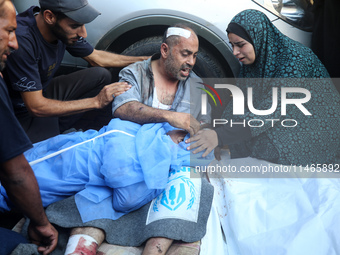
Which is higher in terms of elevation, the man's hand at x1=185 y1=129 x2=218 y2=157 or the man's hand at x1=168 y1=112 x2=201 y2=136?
the man's hand at x1=168 y1=112 x2=201 y2=136

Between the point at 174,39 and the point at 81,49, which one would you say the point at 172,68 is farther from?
the point at 81,49

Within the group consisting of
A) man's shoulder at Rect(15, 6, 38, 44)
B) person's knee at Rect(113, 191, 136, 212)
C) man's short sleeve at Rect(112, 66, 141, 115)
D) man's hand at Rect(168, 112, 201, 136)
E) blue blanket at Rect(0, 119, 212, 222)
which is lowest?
person's knee at Rect(113, 191, 136, 212)

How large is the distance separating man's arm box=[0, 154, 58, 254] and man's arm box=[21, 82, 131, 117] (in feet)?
3.52

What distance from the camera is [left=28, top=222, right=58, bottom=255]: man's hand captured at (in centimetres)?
191

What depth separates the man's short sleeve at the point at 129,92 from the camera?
8.91ft

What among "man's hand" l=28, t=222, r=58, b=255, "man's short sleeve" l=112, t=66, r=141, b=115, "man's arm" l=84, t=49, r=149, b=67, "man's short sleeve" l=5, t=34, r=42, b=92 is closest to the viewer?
"man's hand" l=28, t=222, r=58, b=255

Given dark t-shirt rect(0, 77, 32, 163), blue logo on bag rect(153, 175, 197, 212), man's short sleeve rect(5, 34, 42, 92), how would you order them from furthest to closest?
man's short sleeve rect(5, 34, 42, 92)
blue logo on bag rect(153, 175, 197, 212)
dark t-shirt rect(0, 77, 32, 163)

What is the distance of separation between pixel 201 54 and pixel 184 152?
3.60ft

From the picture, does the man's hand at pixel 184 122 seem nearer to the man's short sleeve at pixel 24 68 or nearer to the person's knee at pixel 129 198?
the person's knee at pixel 129 198

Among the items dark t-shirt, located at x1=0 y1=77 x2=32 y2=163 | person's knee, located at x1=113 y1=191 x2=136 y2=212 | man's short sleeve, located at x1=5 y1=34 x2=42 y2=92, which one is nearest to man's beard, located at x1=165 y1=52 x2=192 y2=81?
man's short sleeve, located at x1=5 y1=34 x2=42 y2=92

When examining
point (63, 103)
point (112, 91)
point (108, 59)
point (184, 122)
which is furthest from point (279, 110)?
point (63, 103)

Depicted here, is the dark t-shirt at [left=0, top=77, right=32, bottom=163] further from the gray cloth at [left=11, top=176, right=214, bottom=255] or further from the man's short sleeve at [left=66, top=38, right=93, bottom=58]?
the man's short sleeve at [left=66, top=38, right=93, bottom=58]

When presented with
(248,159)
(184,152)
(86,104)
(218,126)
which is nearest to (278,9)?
(218,126)

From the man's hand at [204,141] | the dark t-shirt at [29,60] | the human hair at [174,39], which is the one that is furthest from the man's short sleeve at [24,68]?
the man's hand at [204,141]
